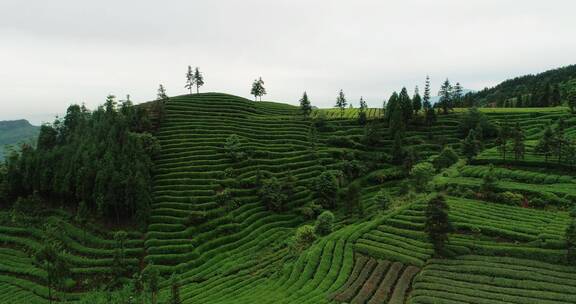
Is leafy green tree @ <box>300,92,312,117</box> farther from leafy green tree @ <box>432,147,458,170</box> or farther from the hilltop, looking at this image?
leafy green tree @ <box>432,147,458,170</box>

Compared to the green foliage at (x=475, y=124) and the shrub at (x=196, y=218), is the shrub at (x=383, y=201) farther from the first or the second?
the green foliage at (x=475, y=124)

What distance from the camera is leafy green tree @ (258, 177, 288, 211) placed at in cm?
8500

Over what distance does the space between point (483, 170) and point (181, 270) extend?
69.0 m

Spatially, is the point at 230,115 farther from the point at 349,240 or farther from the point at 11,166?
the point at 349,240

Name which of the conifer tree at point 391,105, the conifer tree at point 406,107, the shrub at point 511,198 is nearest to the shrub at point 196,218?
the shrub at point 511,198

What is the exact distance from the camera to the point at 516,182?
78250 mm

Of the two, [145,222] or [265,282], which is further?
[145,222]

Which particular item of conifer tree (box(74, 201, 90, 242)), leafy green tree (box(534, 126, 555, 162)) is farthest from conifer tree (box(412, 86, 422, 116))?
A: conifer tree (box(74, 201, 90, 242))

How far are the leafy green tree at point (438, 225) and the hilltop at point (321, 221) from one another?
1.97 meters

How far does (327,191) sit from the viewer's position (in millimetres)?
89438

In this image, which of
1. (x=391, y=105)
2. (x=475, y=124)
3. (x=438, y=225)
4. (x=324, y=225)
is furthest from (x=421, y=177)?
(x=475, y=124)

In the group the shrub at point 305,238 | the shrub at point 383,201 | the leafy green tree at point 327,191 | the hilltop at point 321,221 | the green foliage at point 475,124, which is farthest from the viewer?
the green foliage at point 475,124

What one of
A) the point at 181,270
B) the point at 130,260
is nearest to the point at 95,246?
the point at 130,260

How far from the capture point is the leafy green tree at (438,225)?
52.6 metres
